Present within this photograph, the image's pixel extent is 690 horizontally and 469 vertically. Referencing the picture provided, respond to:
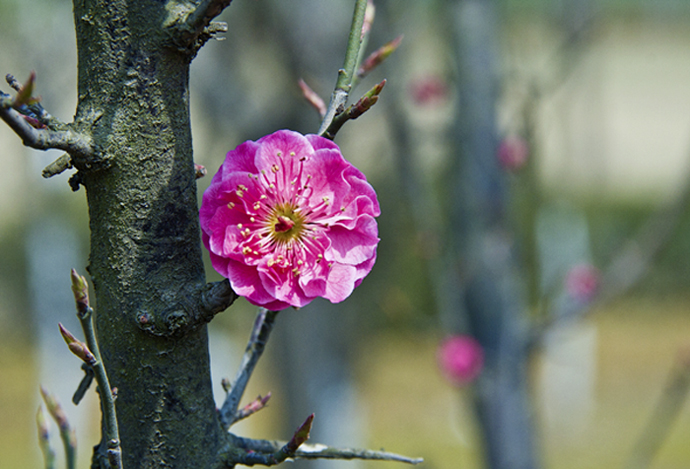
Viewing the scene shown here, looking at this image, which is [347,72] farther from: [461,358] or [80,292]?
[461,358]

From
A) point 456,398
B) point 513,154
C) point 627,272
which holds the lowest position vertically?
point 627,272

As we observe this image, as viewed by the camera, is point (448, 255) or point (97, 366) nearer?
point (97, 366)

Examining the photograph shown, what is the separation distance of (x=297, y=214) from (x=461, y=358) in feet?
7.00

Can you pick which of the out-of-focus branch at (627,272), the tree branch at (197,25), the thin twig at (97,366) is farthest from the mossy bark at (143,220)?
the out-of-focus branch at (627,272)

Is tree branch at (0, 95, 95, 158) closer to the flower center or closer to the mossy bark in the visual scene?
the mossy bark

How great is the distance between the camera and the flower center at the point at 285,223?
34.8 inches

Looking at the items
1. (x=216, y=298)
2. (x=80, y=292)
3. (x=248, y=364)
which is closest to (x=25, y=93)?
(x=80, y=292)

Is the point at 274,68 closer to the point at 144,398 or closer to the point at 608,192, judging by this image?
the point at 144,398

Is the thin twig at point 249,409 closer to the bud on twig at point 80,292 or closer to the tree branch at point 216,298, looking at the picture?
the tree branch at point 216,298

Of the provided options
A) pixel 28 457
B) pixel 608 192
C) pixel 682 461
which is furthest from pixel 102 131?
pixel 608 192

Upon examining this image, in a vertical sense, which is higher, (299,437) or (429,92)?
(429,92)

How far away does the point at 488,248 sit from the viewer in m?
2.81

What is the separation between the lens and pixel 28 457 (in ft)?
23.2

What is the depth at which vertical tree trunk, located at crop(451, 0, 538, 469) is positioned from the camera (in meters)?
2.74
